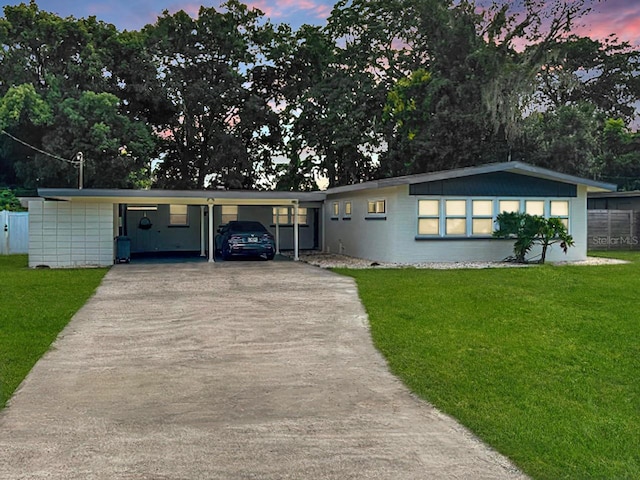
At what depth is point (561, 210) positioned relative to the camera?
19359mm

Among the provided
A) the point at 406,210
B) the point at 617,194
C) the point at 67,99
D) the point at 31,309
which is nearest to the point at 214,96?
the point at 67,99

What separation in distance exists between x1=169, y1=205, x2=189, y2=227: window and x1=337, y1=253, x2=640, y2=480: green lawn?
12078 mm

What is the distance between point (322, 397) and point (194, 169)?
99.8ft

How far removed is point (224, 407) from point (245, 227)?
48.3 ft

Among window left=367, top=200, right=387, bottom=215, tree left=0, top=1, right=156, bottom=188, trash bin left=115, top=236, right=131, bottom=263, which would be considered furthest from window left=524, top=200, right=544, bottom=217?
tree left=0, top=1, right=156, bottom=188

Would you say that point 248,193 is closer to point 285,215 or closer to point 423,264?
point 423,264

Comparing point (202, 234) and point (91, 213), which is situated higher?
point (91, 213)

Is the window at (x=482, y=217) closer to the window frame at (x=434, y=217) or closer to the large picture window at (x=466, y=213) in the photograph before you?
the large picture window at (x=466, y=213)

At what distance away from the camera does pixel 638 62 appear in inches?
1405

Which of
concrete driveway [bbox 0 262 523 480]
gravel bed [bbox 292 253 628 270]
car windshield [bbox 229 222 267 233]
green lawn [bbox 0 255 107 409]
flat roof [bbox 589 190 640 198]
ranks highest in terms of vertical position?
flat roof [bbox 589 190 640 198]

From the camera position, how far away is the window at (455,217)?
59.7 feet

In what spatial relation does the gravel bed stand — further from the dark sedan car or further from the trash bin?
the trash bin

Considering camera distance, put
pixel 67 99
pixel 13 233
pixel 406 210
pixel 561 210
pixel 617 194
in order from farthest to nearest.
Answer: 1. pixel 67 99
2. pixel 617 194
3. pixel 13 233
4. pixel 561 210
5. pixel 406 210

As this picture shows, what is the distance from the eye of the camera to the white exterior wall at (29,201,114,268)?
17.3m
